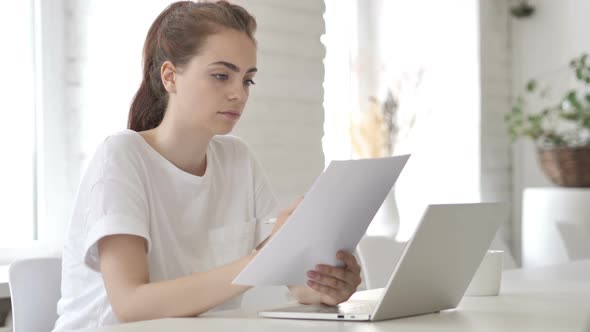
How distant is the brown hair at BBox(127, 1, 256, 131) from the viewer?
6.47 ft

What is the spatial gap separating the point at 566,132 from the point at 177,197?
2.95 metres

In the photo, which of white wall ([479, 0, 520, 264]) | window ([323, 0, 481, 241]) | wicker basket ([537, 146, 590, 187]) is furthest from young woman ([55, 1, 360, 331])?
white wall ([479, 0, 520, 264])

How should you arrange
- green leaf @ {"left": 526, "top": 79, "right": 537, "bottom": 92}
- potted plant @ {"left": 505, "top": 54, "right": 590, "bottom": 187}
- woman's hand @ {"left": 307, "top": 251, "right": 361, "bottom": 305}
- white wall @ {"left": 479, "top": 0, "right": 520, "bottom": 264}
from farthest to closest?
white wall @ {"left": 479, "top": 0, "right": 520, "bottom": 264}, green leaf @ {"left": 526, "top": 79, "right": 537, "bottom": 92}, potted plant @ {"left": 505, "top": 54, "right": 590, "bottom": 187}, woman's hand @ {"left": 307, "top": 251, "right": 361, "bottom": 305}

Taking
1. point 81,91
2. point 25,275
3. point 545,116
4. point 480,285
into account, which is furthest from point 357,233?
point 545,116

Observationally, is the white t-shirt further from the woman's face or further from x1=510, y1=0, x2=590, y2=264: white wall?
x1=510, y1=0, x2=590, y2=264: white wall

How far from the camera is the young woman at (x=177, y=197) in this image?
64.2 inches

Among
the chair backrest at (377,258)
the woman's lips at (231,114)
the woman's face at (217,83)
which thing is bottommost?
the chair backrest at (377,258)

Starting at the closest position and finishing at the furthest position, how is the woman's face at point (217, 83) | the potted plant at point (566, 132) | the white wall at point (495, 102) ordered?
the woman's face at point (217, 83)
the potted plant at point (566, 132)
the white wall at point (495, 102)

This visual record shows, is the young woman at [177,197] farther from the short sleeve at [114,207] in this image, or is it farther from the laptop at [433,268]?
the laptop at [433,268]

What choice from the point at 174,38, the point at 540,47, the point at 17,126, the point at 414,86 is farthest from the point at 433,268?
the point at 540,47

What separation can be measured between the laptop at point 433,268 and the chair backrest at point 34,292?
1.83 feet

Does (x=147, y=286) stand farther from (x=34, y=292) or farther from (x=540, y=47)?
(x=540, y=47)

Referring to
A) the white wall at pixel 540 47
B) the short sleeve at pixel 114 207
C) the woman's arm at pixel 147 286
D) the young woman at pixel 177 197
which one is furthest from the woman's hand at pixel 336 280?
the white wall at pixel 540 47

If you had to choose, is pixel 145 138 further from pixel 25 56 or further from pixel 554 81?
pixel 554 81
